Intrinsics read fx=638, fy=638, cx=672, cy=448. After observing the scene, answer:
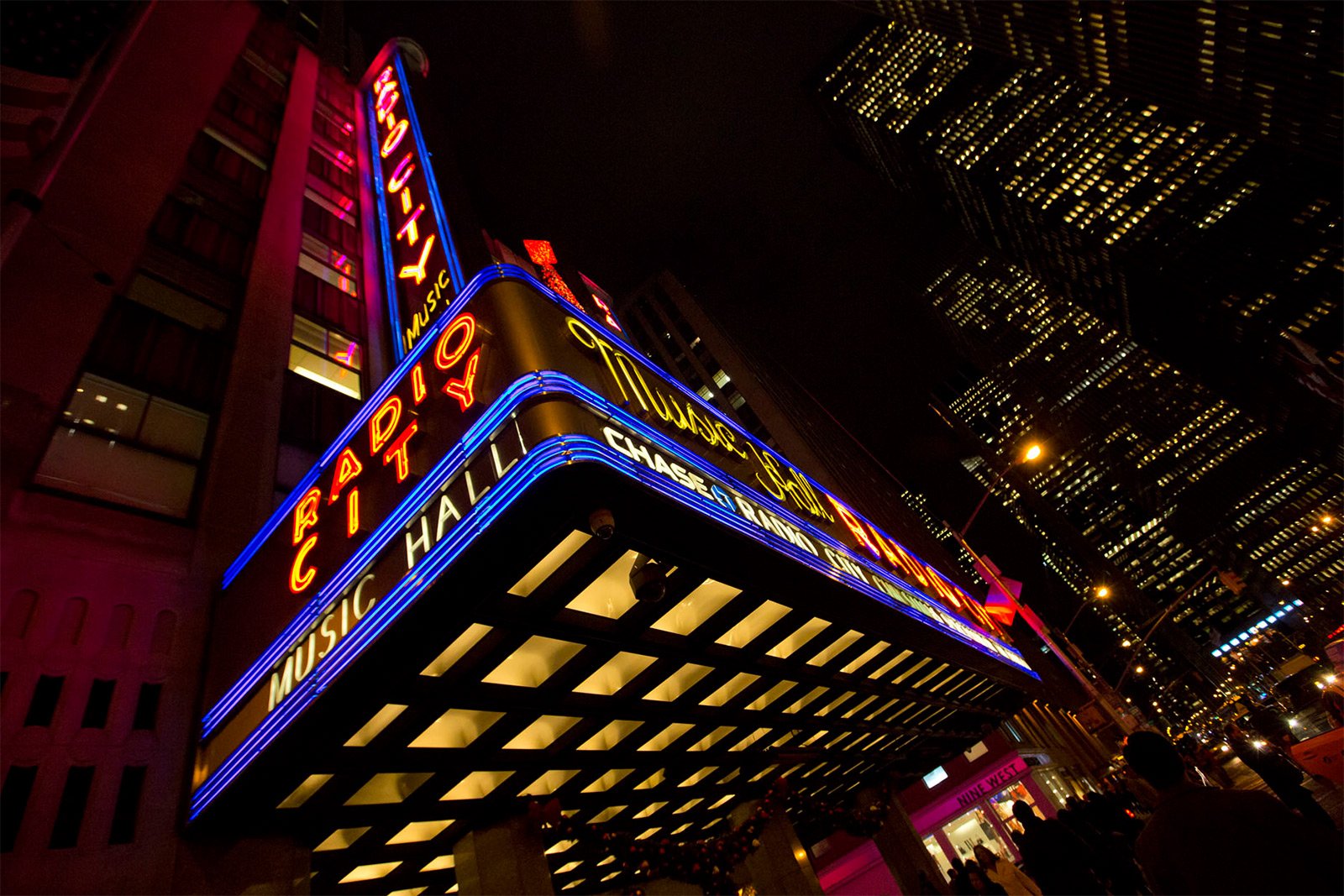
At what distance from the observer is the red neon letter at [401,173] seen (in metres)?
13.9

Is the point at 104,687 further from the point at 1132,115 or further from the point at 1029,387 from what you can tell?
the point at 1029,387

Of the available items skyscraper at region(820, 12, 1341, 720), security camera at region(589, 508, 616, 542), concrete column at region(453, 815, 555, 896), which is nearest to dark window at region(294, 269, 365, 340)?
concrete column at region(453, 815, 555, 896)

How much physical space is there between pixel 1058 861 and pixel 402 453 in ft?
30.8

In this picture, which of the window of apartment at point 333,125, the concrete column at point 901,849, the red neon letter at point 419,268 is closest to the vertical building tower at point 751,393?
the concrete column at point 901,849

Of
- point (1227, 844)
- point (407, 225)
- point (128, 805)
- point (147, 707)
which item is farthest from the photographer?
point (407, 225)

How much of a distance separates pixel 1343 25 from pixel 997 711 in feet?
175

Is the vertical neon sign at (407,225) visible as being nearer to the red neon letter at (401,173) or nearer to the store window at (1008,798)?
the red neon letter at (401,173)

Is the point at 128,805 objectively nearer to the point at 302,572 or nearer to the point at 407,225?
the point at 302,572

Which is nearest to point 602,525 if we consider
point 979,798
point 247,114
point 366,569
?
point 366,569

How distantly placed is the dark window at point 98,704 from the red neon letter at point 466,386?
235 inches

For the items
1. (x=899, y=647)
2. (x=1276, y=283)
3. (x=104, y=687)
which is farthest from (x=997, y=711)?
(x=1276, y=283)

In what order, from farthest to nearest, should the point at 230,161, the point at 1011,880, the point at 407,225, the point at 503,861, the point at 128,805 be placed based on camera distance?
the point at 230,161, the point at 1011,880, the point at 407,225, the point at 503,861, the point at 128,805

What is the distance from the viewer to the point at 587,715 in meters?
9.59

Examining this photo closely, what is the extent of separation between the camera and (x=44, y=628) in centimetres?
800
